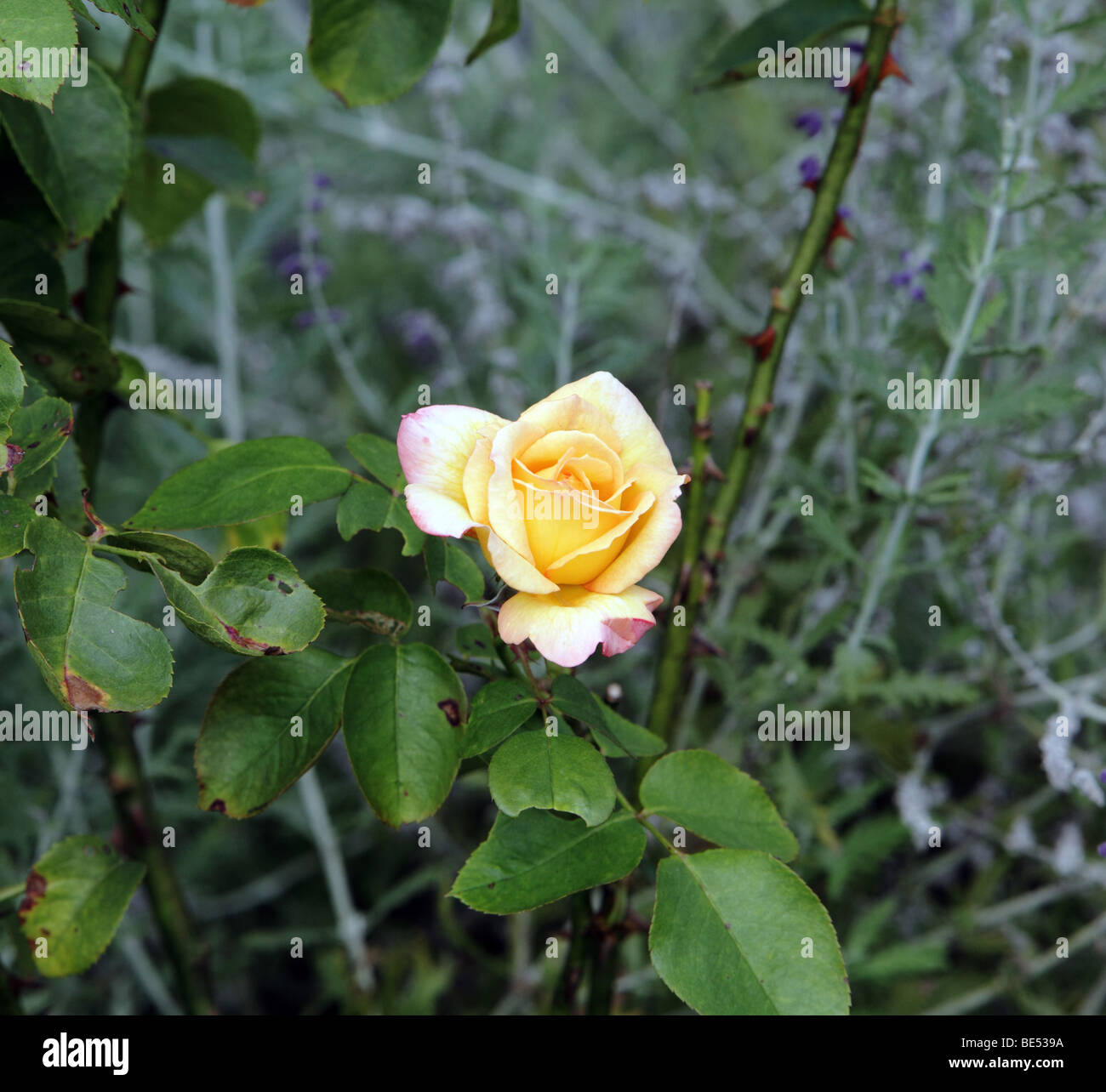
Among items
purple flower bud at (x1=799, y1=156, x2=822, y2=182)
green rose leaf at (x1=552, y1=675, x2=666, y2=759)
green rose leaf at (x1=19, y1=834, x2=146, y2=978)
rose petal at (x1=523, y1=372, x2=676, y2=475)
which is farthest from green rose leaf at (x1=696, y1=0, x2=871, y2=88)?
green rose leaf at (x1=19, y1=834, x2=146, y2=978)

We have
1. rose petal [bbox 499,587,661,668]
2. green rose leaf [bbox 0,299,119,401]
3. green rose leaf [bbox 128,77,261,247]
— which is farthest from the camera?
green rose leaf [bbox 128,77,261,247]

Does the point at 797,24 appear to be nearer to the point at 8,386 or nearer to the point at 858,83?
the point at 858,83

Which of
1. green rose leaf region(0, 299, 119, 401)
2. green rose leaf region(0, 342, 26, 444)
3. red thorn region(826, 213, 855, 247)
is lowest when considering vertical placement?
green rose leaf region(0, 342, 26, 444)

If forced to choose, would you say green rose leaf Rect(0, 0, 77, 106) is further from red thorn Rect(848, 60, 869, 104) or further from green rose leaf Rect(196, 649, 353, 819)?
red thorn Rect(848, 60, 869, 104)

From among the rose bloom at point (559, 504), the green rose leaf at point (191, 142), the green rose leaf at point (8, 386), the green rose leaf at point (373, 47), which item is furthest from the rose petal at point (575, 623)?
the green rose leaf at point (191, 142)

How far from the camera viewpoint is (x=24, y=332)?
1.57 feet

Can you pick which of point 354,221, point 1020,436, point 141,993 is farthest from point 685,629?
point 354,221

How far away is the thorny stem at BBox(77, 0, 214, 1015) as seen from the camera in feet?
1.79

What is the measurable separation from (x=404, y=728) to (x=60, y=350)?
27 centimetres

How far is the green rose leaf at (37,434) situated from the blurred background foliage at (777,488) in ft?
0.21

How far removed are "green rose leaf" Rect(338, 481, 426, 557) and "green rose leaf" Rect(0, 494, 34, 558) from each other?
→ 0.12 m

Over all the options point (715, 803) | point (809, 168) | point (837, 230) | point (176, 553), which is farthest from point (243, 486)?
point (809, 168)

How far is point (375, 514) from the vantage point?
1.39 feet

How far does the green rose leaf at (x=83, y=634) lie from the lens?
0.36 metres
